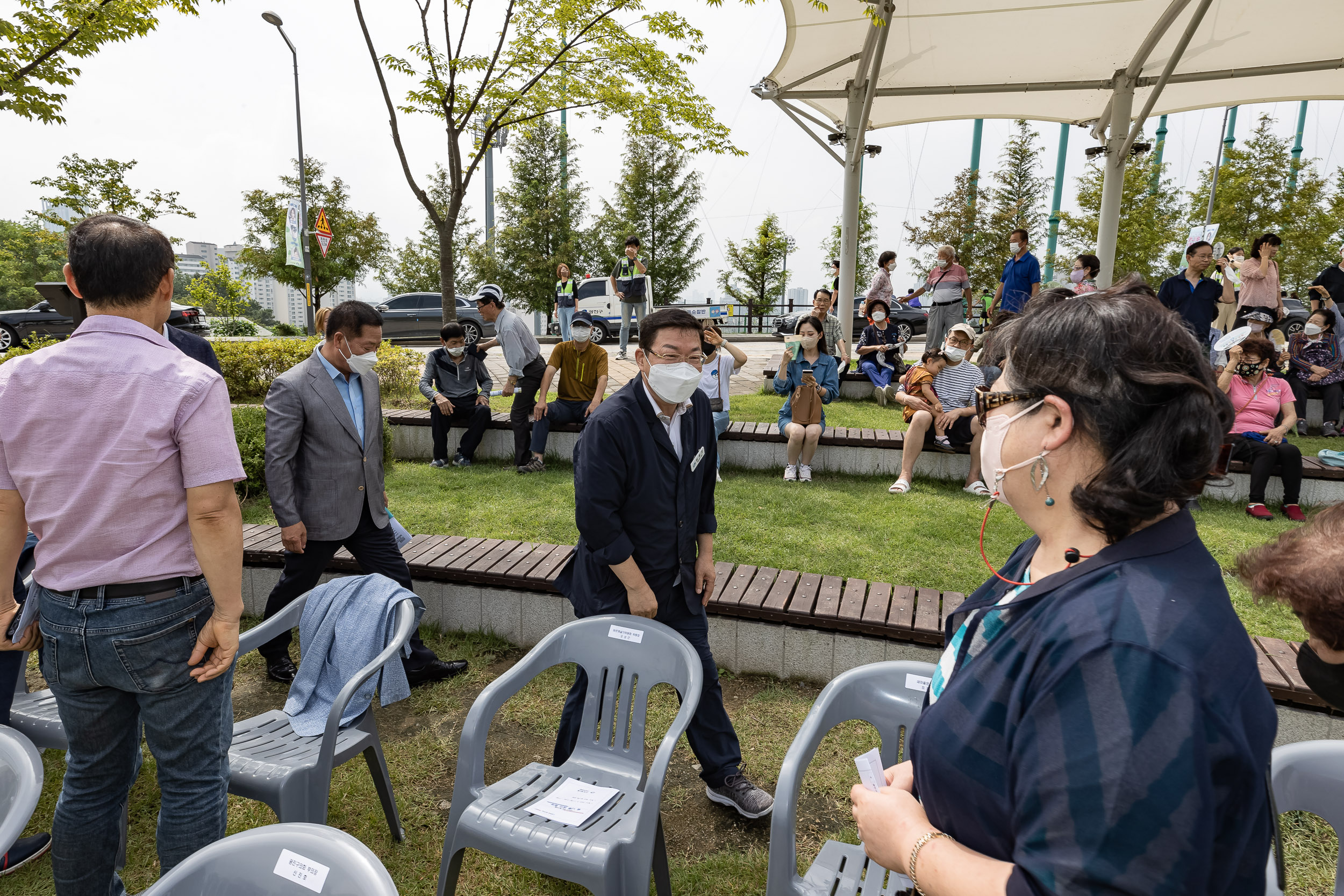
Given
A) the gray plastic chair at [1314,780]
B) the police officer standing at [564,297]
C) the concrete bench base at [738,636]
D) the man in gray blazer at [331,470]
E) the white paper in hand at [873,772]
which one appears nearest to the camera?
the white paper in hand at [873,772]

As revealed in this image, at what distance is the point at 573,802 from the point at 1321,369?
9824mm

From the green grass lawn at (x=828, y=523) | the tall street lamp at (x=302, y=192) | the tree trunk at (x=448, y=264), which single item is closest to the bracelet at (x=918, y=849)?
the green grass lawn at (x=828, y=523)

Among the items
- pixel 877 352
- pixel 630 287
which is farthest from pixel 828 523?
pixel 630 287

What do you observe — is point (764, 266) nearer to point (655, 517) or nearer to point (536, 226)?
point (536, 226)

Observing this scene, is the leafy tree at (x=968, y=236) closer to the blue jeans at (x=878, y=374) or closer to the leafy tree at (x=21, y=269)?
the blue jeans at (x=878, y=374)

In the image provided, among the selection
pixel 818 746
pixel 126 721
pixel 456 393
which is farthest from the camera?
pixel 456 393

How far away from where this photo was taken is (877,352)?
989cm

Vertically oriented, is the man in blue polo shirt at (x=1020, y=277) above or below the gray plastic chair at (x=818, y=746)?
above

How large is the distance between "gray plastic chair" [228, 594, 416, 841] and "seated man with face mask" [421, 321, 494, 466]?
196 inches

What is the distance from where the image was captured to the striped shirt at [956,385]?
6816 millimetres

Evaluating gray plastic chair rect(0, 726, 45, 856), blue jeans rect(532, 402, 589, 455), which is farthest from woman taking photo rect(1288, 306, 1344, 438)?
gray plastic chair rect(0, 726, 45, 856)

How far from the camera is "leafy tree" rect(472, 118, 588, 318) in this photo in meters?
26.2

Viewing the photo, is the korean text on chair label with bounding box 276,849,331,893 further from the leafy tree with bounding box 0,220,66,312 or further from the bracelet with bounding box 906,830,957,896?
the leafy tree with bounding box 0,220,66,312

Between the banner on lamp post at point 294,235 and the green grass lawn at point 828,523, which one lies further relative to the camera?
the banner on lamp post at point 294,235
